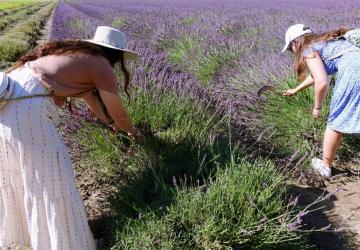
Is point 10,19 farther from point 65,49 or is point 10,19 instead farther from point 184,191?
point 184,191

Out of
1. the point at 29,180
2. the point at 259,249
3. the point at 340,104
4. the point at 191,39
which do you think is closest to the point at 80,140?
the point at 29,180

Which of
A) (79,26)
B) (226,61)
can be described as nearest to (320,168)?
(226,61)

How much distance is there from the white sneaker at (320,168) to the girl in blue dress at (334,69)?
14cm

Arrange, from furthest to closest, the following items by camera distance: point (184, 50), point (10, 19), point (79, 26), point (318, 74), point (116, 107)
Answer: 1. point (10, 19)
2. point (79, 26)
3. point (184, 50)
4. point (318, 74)
5. point (116, 107)

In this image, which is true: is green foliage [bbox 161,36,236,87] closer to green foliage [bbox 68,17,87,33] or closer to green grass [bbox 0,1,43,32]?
green foliage [bbox 68,17,87,33]

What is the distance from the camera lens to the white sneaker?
A: 3.23 m

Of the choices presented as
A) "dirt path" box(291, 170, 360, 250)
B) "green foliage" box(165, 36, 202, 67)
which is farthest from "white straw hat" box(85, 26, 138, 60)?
"green foliage" box(165, 36, 202, 67)

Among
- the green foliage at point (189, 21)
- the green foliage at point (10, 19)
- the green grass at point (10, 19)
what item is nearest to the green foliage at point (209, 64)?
the green foliage at point (189, 21)

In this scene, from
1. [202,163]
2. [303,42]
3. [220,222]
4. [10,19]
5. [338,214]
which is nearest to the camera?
[220,222]

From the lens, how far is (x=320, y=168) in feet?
10.7

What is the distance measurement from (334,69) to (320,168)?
68 cm

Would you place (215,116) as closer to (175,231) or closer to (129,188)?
(129,188)

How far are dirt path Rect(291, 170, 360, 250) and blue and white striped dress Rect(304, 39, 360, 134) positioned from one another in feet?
1.24

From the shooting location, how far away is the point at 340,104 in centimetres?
305
